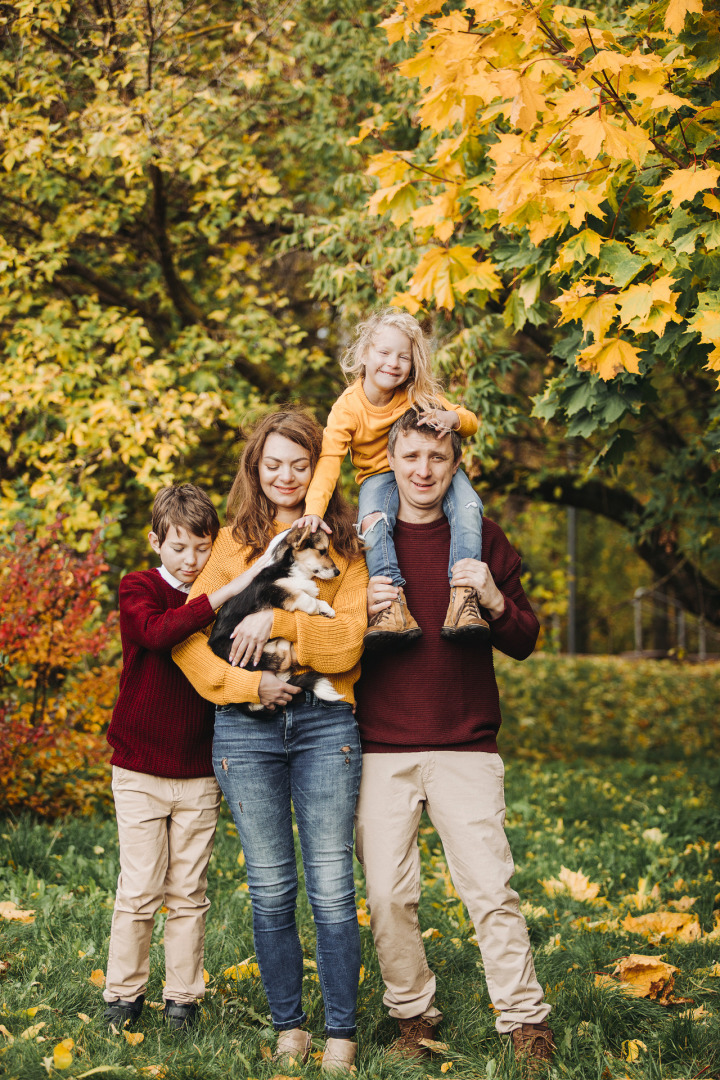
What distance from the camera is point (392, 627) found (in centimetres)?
259

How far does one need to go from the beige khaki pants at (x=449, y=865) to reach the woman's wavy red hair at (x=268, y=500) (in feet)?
2.26

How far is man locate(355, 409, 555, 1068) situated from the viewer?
2.58 m

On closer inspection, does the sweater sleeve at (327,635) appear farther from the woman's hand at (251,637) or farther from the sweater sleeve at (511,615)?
the sweater sleeve at (511,615)

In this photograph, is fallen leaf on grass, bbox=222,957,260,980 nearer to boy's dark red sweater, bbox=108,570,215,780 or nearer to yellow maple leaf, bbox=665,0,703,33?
boy's dark red sweater, bbox=108,570,215,780

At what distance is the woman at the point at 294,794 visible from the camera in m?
2.57

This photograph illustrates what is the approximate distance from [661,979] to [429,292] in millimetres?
2643

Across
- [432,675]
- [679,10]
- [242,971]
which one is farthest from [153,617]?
[679,10]

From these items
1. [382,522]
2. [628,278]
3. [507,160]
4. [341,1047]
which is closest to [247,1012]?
[341,1047]

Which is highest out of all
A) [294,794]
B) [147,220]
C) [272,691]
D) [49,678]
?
[147,220]

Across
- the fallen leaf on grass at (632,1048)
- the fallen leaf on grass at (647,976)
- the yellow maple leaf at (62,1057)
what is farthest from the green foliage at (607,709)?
the yellow maple leaf at (62,1057)

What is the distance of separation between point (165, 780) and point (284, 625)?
2.14 feet

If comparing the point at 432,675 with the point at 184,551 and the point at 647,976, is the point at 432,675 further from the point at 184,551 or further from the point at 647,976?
the point at 647,976

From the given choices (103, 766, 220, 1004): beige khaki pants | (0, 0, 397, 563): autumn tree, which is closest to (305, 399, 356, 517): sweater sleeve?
(103, 766, 220, 1004): beige khaki pants

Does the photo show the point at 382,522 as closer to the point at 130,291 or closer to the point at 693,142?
the point at 693,142
